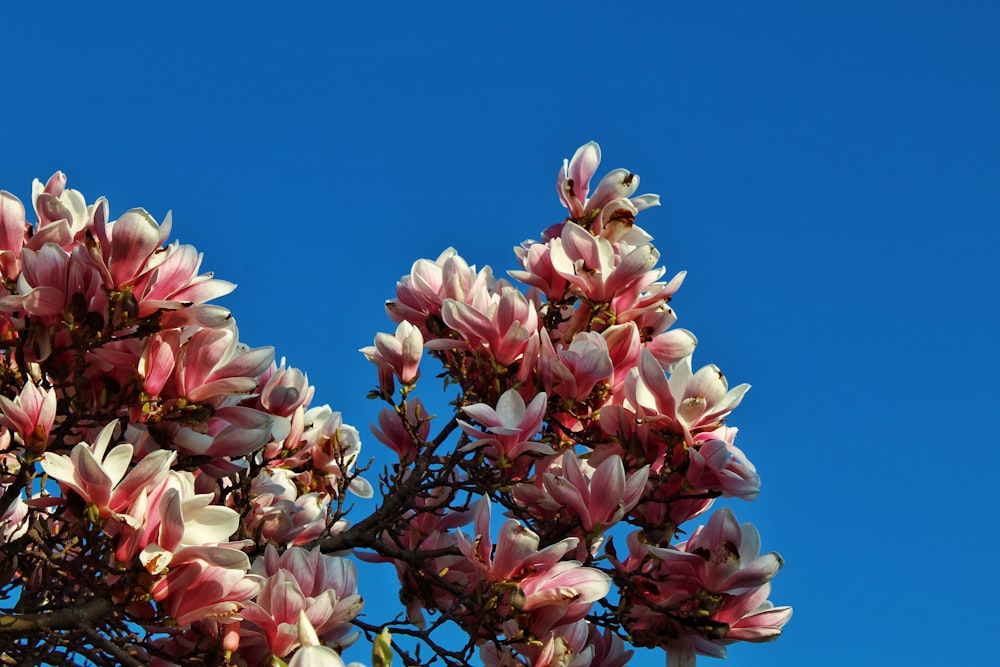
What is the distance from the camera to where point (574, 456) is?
10.8 ft

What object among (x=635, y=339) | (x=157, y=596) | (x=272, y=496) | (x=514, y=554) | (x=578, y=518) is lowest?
(x=157, y=596)

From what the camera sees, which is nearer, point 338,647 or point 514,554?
point 514,554

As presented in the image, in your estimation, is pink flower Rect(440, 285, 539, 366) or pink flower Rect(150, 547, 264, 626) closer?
pink flower Rect(150, 547, 264, 626)

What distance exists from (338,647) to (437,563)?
0.70 meters

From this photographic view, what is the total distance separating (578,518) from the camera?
3336 millimetres

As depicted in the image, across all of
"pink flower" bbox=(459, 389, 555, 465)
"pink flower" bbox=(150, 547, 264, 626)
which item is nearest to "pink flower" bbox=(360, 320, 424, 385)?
"pink flower" bbox=(459, 389, 555, 465)

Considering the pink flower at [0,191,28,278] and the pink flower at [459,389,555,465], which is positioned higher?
the pink flower at [0,191,28,278]

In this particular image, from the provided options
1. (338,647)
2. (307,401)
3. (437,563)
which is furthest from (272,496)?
(338,647)

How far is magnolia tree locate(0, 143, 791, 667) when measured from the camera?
114 inches

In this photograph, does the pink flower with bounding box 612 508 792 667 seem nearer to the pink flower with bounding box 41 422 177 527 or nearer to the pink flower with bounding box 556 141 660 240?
the pink flower with bounding box 556 141 660 240

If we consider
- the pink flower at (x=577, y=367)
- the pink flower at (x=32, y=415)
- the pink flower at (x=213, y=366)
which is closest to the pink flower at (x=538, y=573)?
the pink flower at (x=577, y=367)

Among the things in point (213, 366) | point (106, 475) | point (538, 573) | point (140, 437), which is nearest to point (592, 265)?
point (538, 573)

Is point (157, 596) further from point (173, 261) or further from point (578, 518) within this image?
point (578, 518)

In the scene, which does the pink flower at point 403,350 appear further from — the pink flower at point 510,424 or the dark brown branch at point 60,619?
the dark brown branch at point 60,619
